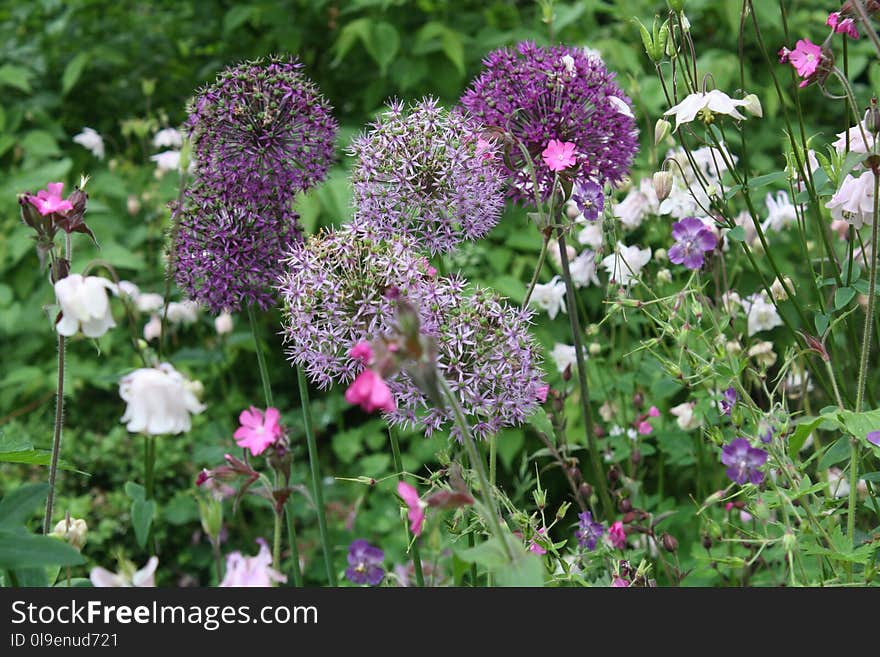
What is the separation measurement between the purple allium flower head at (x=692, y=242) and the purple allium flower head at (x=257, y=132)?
53cm

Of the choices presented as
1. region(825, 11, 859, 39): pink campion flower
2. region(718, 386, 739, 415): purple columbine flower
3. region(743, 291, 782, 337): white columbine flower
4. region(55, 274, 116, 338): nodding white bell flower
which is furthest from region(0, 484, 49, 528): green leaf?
region(743, 291, 782, 337): white columbine flower

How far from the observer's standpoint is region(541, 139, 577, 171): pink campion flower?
116 centimetres

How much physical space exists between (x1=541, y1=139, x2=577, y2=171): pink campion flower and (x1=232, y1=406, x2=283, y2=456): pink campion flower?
1.76 ft

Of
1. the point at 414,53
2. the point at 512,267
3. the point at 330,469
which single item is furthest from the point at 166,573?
the point at 414,53

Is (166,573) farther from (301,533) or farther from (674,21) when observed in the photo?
(674,21)

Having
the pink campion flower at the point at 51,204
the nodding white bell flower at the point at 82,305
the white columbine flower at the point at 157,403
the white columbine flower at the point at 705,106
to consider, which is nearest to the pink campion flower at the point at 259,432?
the white columbine flower at the point at 157,403

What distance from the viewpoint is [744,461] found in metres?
1.13

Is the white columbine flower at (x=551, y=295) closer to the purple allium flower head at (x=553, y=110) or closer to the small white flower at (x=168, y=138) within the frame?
the purple allium flower head at (x=553, y=110)

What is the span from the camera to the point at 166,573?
2178 millimetres

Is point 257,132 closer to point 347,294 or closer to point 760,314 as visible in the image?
point 347,294

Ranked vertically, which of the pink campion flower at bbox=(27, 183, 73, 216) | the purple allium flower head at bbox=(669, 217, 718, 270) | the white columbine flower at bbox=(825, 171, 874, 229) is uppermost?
the purple allium flower head at bbox=(669, 217, 718, 270)

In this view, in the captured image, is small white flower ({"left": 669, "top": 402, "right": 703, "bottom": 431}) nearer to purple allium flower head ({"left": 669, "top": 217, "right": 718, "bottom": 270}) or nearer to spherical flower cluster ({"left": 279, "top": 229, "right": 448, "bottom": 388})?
purple allium flower head ({"left": 669, "top": 217, "right": 718, "bottom": 270})
